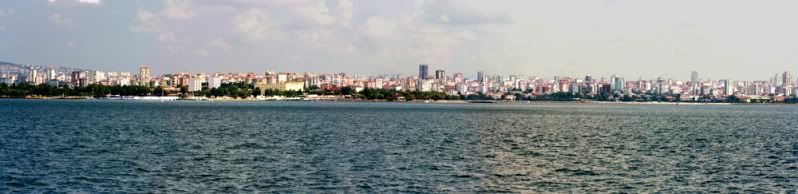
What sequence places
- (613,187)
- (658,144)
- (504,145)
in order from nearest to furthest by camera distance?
1. (613,187)
2. (504,145)
3. (658,144)

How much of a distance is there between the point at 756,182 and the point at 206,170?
1671 centimetres

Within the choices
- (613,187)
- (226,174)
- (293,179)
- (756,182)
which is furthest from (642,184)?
(226,174)

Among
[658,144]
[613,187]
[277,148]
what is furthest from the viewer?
[658,144]

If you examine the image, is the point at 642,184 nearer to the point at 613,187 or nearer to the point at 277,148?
the point at 613,187

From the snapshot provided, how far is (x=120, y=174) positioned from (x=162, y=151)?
358 inches

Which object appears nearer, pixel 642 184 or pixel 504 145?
pixel 642 184

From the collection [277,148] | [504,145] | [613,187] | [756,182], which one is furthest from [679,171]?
[277,148]

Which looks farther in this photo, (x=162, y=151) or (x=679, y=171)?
(x=162, y=151)

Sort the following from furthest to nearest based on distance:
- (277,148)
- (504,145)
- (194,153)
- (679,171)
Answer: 1. (504,145)
2. (277,148)
3. (194,153)
4. (679,171)

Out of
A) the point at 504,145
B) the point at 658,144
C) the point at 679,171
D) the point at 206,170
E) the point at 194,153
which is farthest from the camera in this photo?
the point at 658,144

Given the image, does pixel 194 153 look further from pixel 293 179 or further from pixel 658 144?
pixel 658 144

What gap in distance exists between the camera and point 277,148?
40.2m

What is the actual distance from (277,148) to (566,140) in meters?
16.5

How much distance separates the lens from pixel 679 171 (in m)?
31.8
